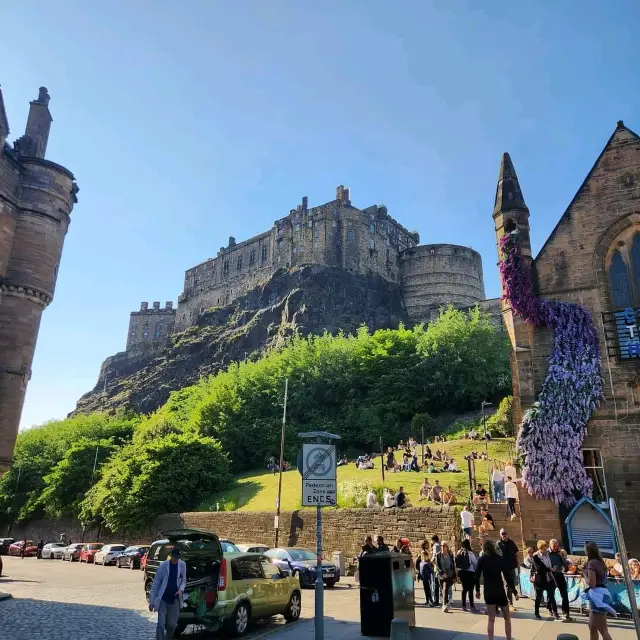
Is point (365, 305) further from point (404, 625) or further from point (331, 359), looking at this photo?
point (404, 625)

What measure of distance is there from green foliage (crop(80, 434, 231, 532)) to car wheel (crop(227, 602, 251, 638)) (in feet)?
89.2

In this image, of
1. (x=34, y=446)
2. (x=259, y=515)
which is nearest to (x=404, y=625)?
(x=259, y=515)

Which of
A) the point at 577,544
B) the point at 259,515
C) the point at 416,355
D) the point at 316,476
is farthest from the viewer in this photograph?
the point at 416,355

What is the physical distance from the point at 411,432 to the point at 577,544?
30594mm

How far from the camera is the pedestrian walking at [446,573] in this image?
38.1 ft

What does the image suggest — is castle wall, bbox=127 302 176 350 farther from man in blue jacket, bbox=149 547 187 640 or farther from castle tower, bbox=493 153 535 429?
man in blue jacket, bbox=149 547 187 640

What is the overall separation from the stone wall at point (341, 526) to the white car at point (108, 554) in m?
4.78

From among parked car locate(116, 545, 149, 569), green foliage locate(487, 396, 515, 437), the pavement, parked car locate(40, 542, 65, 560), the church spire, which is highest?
the church spire

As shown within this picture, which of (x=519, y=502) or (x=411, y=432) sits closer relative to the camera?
(x=519, y=502)

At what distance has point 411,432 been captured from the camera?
45.1 metres

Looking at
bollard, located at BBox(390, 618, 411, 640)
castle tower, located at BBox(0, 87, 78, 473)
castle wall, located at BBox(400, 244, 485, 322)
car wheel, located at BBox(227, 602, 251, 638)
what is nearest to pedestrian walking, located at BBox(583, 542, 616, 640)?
bollard, located at BBox(390, 618, 411, 640)

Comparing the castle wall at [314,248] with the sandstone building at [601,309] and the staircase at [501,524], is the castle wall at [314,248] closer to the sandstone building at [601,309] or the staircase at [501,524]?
the sandstone building at [601,309]

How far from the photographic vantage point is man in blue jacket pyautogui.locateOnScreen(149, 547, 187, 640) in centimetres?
791

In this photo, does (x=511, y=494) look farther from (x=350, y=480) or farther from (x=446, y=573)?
(x=350, y=480)
